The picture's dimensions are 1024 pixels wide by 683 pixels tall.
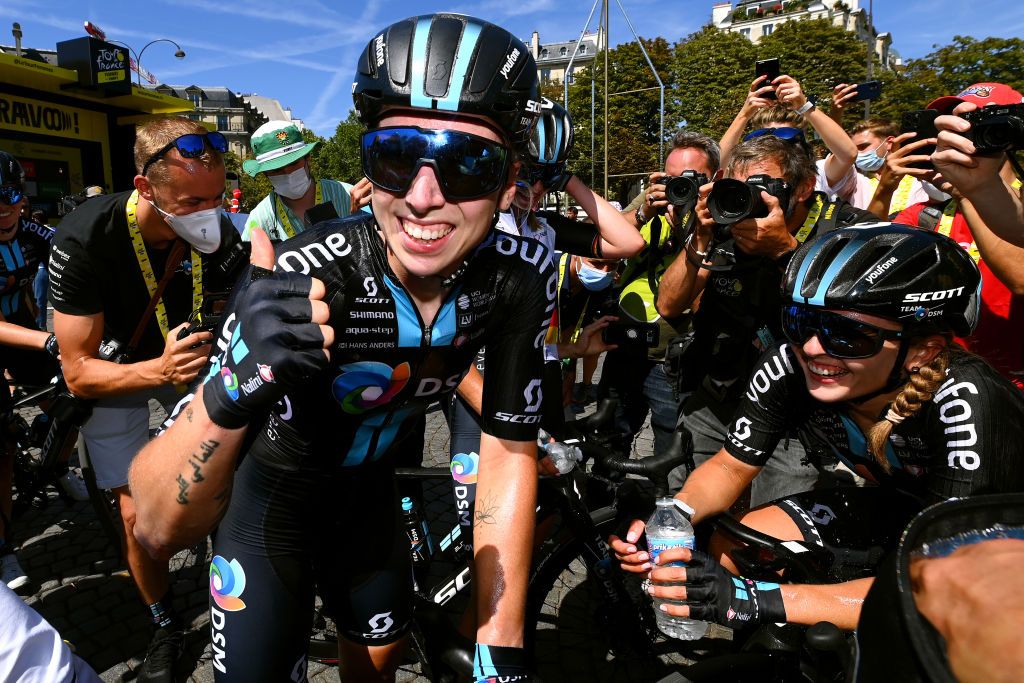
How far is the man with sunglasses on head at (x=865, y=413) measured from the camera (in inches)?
72.7

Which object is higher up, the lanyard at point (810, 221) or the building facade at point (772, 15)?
the building facade at point (772, 15)

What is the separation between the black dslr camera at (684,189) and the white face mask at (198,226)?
2.63 meters

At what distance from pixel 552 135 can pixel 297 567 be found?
7.67ft

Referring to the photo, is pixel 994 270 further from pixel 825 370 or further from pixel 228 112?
pixel 228 112

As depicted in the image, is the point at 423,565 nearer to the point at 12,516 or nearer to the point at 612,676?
the point at 612,676

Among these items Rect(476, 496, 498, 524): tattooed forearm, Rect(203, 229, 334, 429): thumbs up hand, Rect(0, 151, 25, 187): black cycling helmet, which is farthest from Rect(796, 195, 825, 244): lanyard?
Rect(0, 151, 25, 187): black cycling helmet

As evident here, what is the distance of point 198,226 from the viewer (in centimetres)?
305

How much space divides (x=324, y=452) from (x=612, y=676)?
210 centimetres

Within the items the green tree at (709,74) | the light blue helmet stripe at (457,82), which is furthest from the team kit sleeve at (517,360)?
the green tree at (709,74)

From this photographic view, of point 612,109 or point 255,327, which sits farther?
point 612,109

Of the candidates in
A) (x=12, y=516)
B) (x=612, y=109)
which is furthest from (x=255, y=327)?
(x=612, y=109)

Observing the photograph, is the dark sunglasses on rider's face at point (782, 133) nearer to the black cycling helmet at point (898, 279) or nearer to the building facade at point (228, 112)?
the black cycling helmet at point (898, 279)

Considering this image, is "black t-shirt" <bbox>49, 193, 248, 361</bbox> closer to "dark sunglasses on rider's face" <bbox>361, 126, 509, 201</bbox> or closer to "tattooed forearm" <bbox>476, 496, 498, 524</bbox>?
"dark sunglasses on rider's face" <bbox>361, 126, 509, 201</bbox>

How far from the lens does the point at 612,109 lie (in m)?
55.0
